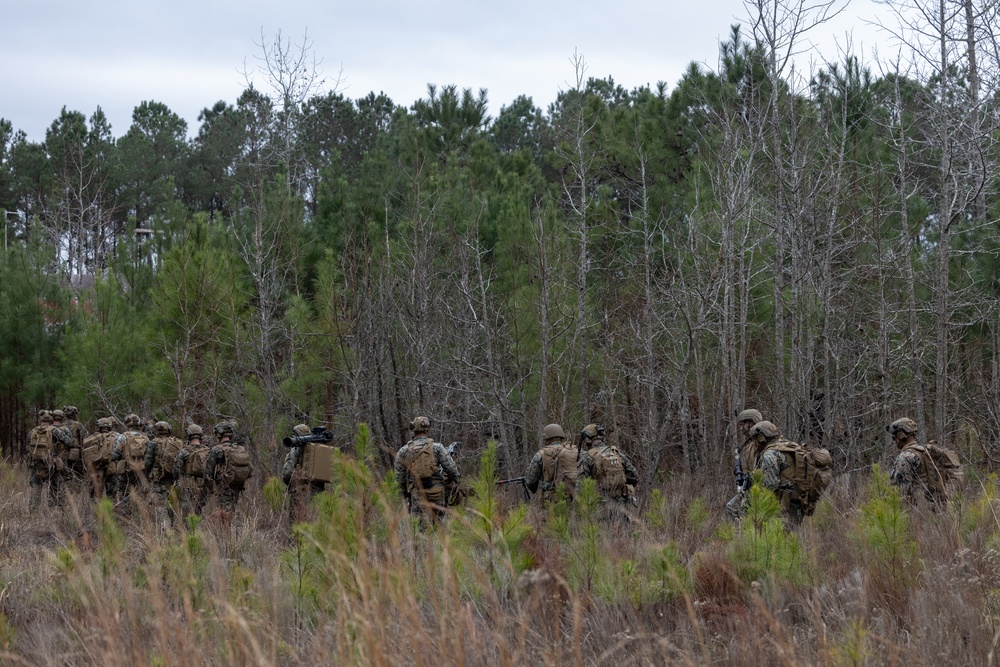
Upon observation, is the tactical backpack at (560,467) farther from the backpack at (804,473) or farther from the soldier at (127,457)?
the soldier at (127,457)

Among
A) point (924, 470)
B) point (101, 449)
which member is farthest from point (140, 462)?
point (924, 470)

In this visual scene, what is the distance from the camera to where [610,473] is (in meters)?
10.2

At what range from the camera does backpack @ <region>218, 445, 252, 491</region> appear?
11.8 metres

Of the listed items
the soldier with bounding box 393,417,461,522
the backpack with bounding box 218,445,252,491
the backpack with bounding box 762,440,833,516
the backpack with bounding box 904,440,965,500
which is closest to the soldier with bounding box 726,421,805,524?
the backpack with bounding box 762,440,833,516

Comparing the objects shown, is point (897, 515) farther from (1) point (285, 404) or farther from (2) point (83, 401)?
(2) point (83, 401)

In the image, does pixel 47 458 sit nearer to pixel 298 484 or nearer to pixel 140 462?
pixel 140 462

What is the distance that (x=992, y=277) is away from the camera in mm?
14055

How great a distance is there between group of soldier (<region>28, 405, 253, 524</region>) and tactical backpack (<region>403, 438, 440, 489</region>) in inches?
100

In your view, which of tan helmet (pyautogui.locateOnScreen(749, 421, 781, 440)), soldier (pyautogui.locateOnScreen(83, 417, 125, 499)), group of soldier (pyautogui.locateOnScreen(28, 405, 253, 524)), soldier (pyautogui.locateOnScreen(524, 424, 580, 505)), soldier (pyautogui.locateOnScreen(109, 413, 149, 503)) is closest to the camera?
tan helmet (pyautogui.locateOnScreen(749, 421, 781, 440))

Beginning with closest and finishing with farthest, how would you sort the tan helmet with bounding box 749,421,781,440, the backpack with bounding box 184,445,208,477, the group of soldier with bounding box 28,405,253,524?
the tan helmet with bounding box 749,421,781,440 < the group of soldier with bounding box 28,405,253,524 < the backpack with bounding box 184,445,208,477

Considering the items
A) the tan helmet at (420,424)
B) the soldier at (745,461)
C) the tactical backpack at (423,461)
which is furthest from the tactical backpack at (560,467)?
the soldier at (745,461)

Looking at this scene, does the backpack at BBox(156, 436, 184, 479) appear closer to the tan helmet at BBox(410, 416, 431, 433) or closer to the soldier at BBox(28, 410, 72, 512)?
the soldier at BBox(28, 410, 72, 512)

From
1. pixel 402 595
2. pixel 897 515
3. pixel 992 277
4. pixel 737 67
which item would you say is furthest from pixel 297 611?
pixel 737 67

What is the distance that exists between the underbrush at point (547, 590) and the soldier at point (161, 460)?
5109mm
